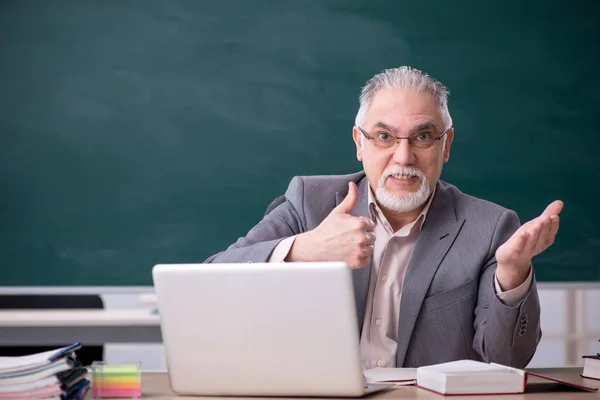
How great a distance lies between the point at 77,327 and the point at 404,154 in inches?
65.6

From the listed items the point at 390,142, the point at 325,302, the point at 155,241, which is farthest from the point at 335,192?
the point at 155,241

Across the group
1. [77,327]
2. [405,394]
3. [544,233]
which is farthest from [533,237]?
[77,327]

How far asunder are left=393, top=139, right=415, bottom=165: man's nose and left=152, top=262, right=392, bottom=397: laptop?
3.10 ft

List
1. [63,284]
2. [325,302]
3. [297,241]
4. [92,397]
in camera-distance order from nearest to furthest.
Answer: [325,302] < [92,397] < [297,241] < [63,284]

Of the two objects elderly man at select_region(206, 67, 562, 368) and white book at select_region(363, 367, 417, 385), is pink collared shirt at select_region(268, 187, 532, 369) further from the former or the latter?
white book at select_region(363, 367, 417, 385)

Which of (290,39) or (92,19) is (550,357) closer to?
(290,39)

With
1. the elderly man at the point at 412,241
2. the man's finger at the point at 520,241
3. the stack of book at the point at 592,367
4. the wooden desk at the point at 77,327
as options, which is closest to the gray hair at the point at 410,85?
the elderly man at the point at 412,241

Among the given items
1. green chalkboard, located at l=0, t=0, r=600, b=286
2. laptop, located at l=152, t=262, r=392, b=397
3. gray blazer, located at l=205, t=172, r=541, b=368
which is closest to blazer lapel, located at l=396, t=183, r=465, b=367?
gray blazer, located at l=205, t=172, r=541, b=368

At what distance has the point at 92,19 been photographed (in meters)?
4.04

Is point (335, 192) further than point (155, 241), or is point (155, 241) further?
point (155, 241)

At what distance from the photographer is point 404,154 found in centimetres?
221

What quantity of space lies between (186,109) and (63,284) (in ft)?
3.46

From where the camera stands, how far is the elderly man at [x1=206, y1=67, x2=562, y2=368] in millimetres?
1995

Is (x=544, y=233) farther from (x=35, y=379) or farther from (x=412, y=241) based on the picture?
(x=35, y=379)
